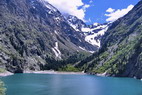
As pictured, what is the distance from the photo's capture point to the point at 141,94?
112 m

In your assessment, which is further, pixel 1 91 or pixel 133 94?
pixel 133 94

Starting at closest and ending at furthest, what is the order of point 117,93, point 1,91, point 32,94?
point 1,91 → point 32,94 → point 117,93

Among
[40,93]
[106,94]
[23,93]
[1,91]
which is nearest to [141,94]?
[106,94]

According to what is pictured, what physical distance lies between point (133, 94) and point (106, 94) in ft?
36.7

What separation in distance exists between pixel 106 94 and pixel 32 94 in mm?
30271

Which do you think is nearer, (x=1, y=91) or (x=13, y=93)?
(x=1, y=91)

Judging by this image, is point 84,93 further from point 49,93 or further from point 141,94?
point 141,94

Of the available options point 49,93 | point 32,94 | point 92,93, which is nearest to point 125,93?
point 92,93

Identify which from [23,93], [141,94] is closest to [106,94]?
[141,94]

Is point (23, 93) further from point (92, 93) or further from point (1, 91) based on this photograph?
point (1, 91)

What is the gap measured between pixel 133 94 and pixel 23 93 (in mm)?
45436

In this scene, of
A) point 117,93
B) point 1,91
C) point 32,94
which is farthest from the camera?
point 117,93

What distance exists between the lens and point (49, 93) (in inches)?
4454

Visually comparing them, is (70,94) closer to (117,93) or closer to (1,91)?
(117,93)
